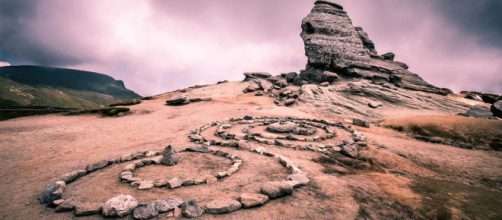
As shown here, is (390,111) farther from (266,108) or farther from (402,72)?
(402,72)

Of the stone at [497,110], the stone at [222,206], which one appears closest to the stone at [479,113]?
the stone at [497,110]

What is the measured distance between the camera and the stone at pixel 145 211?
7.20 meters

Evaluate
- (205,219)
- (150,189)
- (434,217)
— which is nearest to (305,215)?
(205,219)

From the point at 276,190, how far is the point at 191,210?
2.91 metres

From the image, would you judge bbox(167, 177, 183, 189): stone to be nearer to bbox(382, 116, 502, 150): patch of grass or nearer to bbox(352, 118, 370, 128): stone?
bbox(382, 116, 502, 150): patch of grass

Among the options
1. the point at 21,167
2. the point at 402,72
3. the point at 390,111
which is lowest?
the point at 21,167

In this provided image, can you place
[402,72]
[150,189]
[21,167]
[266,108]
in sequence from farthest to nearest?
[402,72]
[266,108]
[21,167]
[150,189]

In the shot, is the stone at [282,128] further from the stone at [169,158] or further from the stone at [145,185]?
the stone at [145,185]

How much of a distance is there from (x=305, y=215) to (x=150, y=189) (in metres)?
5.85

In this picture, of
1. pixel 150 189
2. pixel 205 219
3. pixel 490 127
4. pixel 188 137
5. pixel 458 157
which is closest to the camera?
pixel 205 219

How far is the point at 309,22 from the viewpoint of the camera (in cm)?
6391

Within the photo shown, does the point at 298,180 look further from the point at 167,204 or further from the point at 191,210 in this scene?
the point at 167,204

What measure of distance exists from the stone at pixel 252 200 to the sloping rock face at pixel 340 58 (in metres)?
51.1

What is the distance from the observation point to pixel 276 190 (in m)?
8.55
